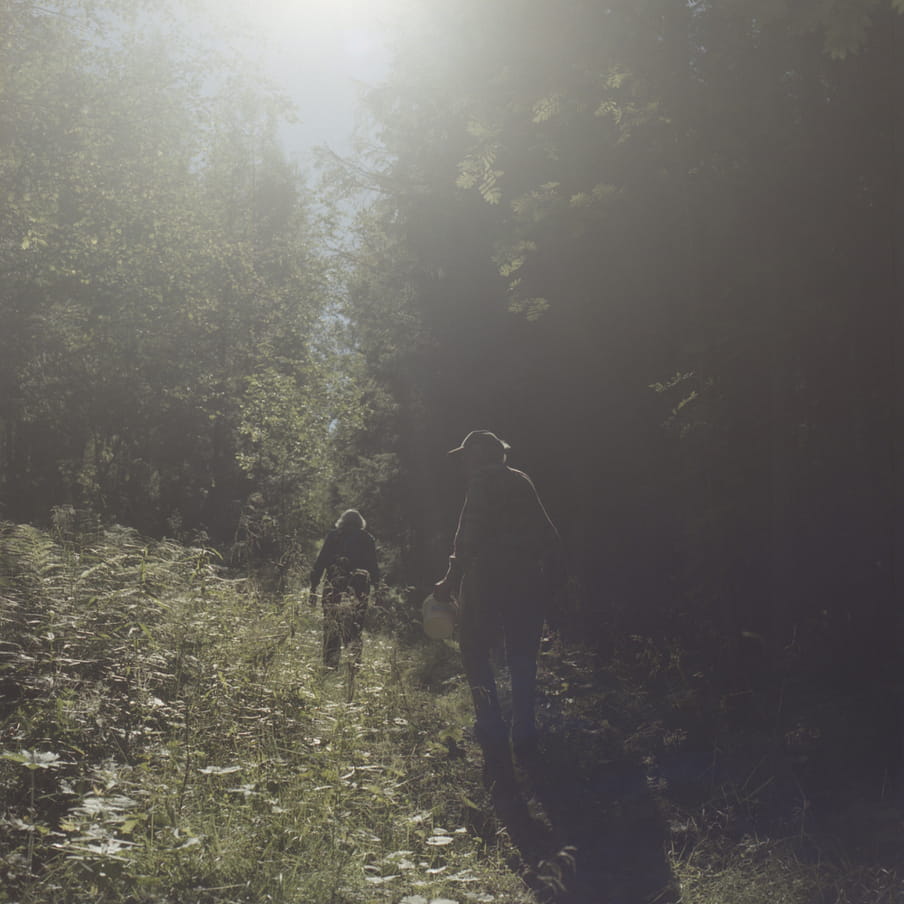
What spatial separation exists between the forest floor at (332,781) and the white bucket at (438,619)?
752mm

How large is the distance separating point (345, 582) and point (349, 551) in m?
0.38

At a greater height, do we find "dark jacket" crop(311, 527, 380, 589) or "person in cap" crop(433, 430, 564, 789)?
"dark jacket" crop(311, 527, 380, 589)

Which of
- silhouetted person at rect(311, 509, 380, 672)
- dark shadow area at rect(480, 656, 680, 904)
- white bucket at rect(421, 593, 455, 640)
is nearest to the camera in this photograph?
dark shadow area at rect(480, 656, 680, 904)

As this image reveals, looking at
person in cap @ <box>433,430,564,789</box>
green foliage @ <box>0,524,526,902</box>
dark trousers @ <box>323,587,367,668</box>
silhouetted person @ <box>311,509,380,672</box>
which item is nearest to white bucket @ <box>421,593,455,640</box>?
person in cap @ <box>433,430,564,789</box>

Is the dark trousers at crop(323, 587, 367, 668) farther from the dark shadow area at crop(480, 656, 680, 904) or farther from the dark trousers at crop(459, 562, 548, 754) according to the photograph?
the dark shadow area at crop(480, 656, 680, 904)

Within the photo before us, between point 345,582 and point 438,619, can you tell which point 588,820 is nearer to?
point 438,619

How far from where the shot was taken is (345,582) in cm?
1002

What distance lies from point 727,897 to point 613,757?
2585 mm

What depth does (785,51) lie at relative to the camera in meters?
6.07

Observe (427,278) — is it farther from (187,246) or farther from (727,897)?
(727,897)

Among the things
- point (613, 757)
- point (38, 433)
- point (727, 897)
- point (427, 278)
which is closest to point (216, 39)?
point (427, 278)

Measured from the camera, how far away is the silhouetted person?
8445mm

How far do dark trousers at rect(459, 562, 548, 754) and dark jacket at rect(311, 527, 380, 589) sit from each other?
3.44 m

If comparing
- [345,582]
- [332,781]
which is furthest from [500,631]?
[345,582]
